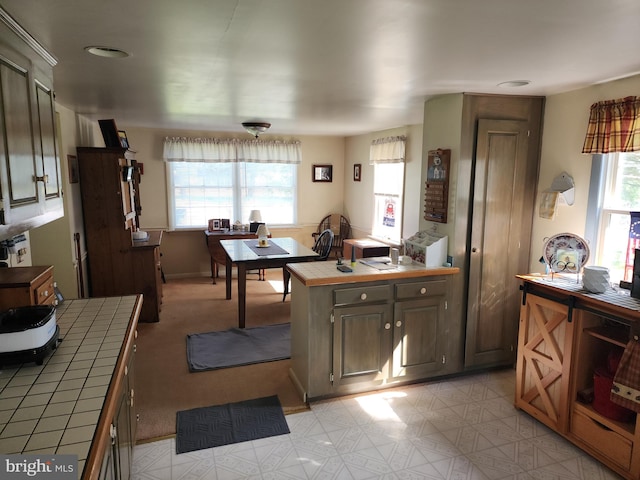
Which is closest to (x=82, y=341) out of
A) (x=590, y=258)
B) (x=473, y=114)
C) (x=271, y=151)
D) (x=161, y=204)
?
(x=473, y=114)

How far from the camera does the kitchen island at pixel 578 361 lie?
88.7 inches

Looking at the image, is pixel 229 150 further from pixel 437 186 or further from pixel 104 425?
pixel 104 425

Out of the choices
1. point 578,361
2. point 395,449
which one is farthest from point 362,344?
point 578,361

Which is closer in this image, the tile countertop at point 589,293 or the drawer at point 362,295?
the tile countertop at point 589,293

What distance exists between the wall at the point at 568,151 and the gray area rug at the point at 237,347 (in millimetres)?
2433

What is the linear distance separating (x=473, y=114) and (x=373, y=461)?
8.20ft

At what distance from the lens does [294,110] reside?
414cm

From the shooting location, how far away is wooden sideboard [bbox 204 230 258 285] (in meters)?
6.11

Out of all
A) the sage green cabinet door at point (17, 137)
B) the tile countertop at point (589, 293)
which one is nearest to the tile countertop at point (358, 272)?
the tile countertop at point (589, 293)

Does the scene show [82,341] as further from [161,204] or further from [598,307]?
[161,204]

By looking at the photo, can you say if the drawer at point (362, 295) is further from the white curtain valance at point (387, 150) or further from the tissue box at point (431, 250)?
the white curtain valance at point (387, 150)

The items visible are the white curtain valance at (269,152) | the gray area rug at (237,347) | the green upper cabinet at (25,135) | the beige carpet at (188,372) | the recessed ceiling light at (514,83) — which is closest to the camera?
the green upper cabinet at (25,135)

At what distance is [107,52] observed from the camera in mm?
2127

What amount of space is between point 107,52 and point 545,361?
125 inches
